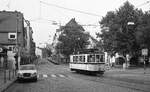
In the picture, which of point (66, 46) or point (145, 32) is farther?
point (66, 46)

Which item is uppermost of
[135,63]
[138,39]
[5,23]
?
[5,23]

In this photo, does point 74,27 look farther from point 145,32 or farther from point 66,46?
point 145,32

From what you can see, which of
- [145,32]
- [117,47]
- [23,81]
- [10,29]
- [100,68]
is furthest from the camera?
[10,29]

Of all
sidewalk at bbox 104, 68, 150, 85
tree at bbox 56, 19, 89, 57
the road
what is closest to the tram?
sidewalk at bbox 104, 68, 150, 85

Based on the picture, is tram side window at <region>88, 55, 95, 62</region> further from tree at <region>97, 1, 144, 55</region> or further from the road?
tree at <region>97, 1, 144, 55</region>

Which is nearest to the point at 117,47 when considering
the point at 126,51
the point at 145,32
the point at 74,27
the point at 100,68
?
the point at 126,51

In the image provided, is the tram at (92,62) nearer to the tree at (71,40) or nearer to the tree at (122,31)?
the tree at (122,31)

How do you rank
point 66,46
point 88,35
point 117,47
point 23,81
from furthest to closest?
point 88,35
point 66,46
point 117,47
point 23,81

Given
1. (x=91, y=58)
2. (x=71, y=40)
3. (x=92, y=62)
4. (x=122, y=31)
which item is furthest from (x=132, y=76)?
(x=71, y=40)

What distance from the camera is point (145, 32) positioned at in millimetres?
51438

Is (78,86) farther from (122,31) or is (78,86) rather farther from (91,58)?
(122,31)

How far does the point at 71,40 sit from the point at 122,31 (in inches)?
1401

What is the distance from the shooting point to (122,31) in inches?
2200

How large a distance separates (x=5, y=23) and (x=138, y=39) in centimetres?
3031
